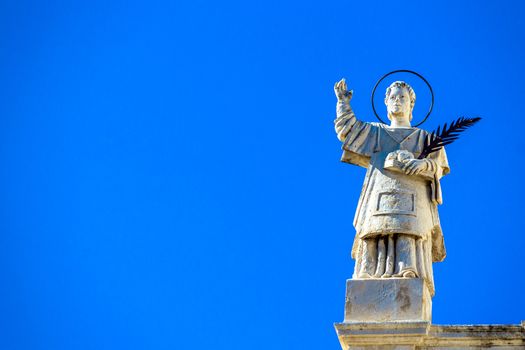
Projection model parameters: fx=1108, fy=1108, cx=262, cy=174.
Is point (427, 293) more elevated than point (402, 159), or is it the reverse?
point (402, 159)

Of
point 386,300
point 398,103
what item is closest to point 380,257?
point 386,300

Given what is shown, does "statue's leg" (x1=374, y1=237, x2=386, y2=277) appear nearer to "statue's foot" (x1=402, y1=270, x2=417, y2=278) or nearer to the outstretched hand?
"statue's foot" (x1=402, y1=270, x2=417, y2=278)

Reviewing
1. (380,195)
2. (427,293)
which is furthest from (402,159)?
(427,293)

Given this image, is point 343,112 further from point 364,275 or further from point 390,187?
point 364,275

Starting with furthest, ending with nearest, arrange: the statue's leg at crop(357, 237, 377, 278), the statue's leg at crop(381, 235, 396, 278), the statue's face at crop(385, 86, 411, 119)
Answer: the statue's face at crop(385, 86, 411, 119), the statue's leg at crop(357, 237, 377, 278), the statue's leg at crop(381, 235, 396, 278)

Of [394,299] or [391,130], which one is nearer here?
[394,299]

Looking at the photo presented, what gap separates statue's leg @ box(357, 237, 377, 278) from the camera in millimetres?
15188

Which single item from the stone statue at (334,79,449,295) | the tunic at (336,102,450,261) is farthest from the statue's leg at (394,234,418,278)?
the tunic at (336,102,450,261)

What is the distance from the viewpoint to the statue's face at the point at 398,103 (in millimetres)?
16438

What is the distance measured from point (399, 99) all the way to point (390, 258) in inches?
102

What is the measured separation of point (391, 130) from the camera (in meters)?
16.3

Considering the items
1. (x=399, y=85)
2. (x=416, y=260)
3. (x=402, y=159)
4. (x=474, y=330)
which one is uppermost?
(x=399, y=85)

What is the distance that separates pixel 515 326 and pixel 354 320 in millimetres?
→ 2084

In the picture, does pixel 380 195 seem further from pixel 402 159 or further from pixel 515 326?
pixel 515 326
